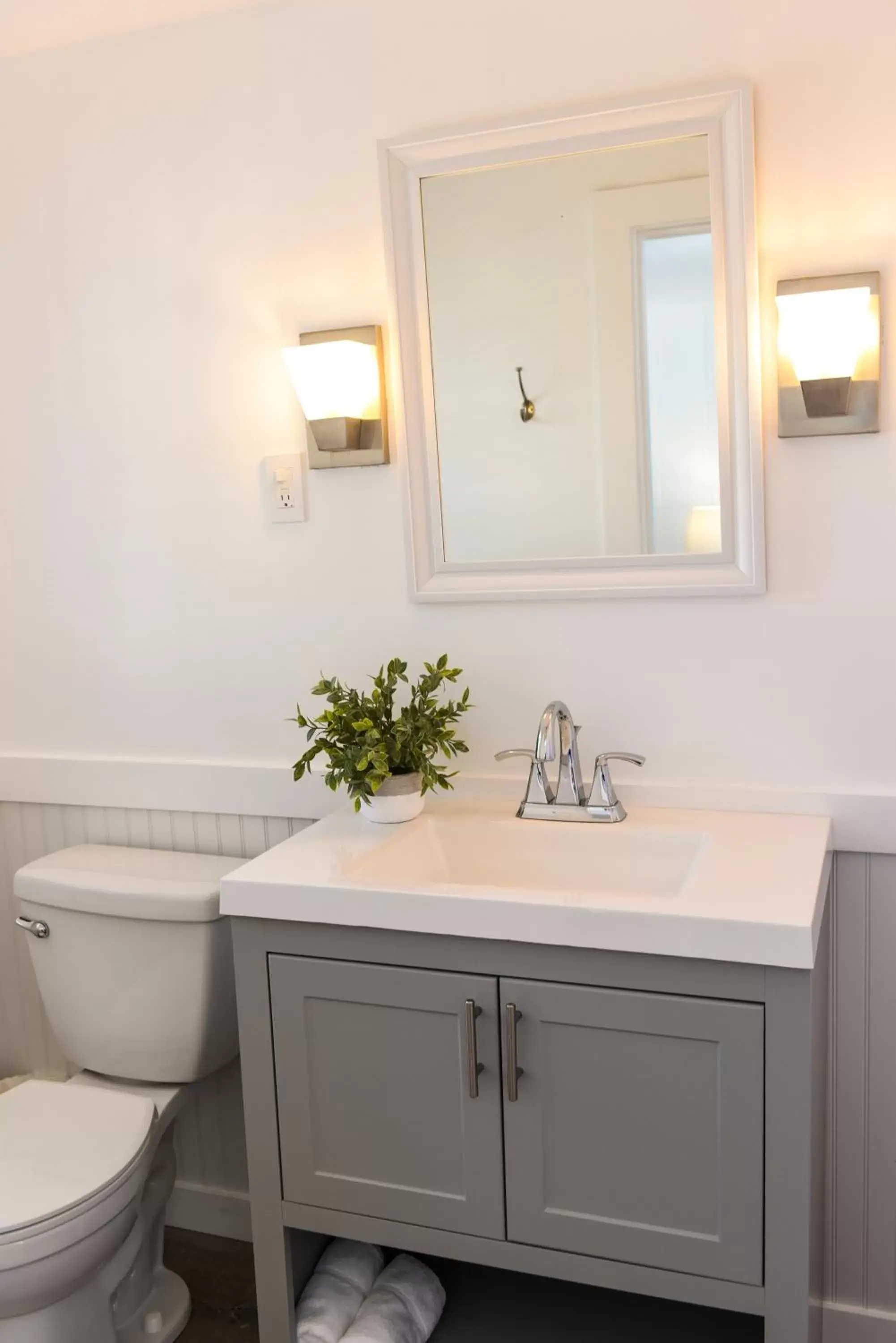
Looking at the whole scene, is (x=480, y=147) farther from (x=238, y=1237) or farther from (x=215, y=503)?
(x=238, y=1237)

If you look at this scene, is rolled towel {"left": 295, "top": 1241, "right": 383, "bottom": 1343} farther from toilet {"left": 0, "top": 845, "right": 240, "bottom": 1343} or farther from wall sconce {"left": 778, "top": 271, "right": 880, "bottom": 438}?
wall sconce {"left": 778, "top": 271, "right": 880, "bottom": 438}

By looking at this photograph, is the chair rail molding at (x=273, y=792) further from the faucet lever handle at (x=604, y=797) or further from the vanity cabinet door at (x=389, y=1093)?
the vanity cabinet door at (x=389, y=1093)

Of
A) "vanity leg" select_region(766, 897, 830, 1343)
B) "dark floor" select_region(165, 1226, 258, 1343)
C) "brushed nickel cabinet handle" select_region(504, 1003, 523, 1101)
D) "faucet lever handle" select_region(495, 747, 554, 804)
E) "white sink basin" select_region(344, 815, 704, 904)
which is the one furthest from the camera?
"dark floor" select_region(165, 1226, 258, 1343)

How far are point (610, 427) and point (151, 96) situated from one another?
39.0 inches

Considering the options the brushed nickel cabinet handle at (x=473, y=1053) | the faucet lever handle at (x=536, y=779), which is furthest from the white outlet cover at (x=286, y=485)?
the brushed nickel cabinet handle at (x=473, y=1053)

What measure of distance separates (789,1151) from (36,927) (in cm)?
129

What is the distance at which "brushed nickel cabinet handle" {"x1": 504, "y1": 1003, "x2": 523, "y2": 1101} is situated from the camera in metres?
1.52

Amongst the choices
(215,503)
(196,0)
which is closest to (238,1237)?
(215,503)

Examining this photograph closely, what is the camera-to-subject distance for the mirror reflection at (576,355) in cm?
174

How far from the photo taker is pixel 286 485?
6.66 feet

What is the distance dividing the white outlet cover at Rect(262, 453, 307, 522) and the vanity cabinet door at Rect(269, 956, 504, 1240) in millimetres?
774

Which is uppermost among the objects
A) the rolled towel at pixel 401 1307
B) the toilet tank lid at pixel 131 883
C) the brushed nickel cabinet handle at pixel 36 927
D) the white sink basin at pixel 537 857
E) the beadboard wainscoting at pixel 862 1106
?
the white sink basin at pixel 537 857

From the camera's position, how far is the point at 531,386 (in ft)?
6.07

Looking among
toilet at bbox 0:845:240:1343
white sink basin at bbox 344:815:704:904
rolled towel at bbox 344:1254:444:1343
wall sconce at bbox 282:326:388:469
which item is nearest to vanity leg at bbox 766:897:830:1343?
white sink basin at bbox 344:815:704:904
